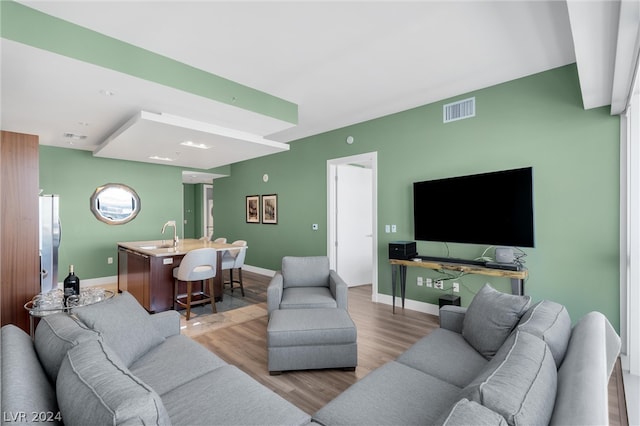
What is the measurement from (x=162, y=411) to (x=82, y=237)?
649 centimetres

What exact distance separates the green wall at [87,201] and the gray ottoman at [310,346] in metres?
5.40

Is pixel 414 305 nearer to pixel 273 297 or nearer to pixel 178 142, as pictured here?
pixel 273 297

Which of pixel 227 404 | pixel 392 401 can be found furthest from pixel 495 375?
pixel 227 404

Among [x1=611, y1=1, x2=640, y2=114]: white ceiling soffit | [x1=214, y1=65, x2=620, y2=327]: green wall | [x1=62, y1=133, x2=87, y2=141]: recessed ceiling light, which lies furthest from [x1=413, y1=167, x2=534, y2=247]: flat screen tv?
[x1=62, y1=133, x2=87, y2=141]: recessed ceiling light

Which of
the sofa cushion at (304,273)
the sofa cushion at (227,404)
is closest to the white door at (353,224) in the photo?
the sofa cushion at (304,273)

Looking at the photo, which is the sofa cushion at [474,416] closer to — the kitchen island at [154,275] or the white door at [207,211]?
the kitchen island at [154,275]

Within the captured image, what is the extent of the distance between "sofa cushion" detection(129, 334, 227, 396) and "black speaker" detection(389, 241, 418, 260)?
2.65m

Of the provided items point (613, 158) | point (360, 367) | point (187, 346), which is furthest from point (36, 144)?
point (613, 158)

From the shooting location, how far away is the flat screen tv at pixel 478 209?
10.3ft

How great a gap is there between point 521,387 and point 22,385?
5.53 feet

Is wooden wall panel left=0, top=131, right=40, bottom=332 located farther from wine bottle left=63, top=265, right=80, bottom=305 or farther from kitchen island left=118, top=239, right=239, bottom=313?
kitchen island left=118, top=239, right=239, bottom=313

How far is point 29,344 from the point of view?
54.6 inches

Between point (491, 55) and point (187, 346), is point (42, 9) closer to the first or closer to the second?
point (187, 346)

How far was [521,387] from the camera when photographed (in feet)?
3.17
